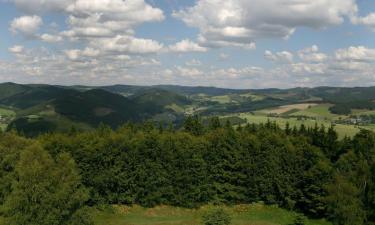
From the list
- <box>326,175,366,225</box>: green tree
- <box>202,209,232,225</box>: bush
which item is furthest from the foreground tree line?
<box>202,209,232,225</box>: bush

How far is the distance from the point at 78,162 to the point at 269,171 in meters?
34.3

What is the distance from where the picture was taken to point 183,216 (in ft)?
222

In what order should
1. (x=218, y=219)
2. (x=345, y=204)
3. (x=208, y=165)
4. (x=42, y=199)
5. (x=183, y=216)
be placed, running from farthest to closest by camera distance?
(x=208, y=165) < (x=183, y=216) < (x=345, y=204) < (x=218, y=219) < (x=42, y=199)

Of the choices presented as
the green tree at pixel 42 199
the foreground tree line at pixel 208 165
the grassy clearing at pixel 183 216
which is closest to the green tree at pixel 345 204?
the foreground tree line at pixel 208 165

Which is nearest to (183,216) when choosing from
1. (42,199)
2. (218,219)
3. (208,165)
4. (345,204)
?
(208,165)

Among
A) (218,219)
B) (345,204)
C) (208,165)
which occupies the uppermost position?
(208,165)

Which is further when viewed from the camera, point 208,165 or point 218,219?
point 208,165

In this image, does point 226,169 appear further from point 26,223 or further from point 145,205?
point 26,223

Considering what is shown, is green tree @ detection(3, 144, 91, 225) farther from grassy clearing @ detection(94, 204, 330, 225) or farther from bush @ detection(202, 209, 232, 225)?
bush @ detection(202, 209, 232, 225)

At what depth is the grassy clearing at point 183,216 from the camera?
206 feet

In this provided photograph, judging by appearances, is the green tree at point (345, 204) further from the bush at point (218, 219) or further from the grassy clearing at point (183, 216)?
the bush at point (218, 219)

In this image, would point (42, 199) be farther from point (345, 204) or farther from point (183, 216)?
point (345, 204)

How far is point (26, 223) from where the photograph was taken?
149 ft

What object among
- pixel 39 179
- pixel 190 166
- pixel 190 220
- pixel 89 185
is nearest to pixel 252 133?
pixel 190 166
